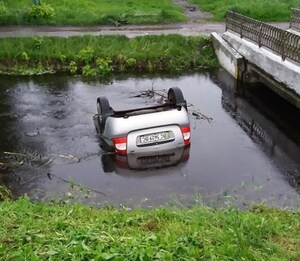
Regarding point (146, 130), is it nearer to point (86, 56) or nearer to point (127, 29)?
point (86, 56)

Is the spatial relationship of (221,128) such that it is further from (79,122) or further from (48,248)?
(48,248)

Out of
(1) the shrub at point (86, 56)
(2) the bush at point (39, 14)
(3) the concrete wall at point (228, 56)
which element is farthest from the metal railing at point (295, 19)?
(2) the bush at point (39, 14)

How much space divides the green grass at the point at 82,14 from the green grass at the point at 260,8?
195cm

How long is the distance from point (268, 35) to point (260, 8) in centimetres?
1053

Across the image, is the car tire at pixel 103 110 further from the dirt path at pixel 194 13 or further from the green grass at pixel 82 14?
the dirt path at pixel 194 13

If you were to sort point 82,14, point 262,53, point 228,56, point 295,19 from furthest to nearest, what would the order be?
point 82,14 < point 295,19 < point 228,56 < point 262,53

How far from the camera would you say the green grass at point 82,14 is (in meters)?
23.1

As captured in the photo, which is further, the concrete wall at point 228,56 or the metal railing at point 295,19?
the metal railing at point 295,19

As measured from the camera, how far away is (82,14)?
79.3ft

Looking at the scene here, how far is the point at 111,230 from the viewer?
611cm

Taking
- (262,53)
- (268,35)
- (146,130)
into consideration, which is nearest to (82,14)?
(262,53)

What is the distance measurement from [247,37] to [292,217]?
35.5 ft

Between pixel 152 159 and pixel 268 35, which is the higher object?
pixel 268 35

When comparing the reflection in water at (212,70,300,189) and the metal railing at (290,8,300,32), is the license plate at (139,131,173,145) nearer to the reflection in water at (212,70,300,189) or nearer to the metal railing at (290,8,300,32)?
the reflection in water at (212,70,300,189)
